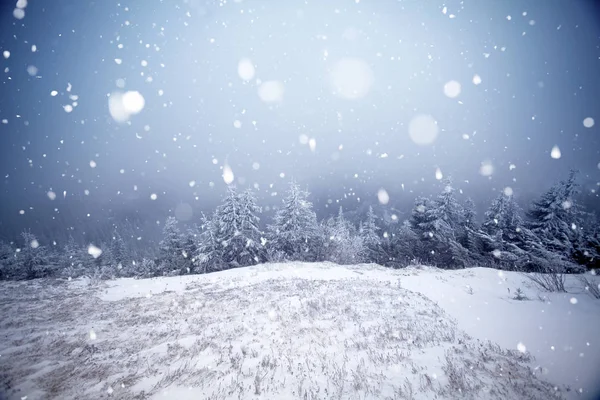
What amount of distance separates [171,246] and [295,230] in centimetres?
1607

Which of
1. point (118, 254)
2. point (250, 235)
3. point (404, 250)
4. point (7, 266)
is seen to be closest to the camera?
point (7, 266)

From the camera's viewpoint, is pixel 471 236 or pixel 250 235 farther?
pixel 250 235

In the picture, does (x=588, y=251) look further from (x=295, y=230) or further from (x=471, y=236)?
(x=295, y=230)

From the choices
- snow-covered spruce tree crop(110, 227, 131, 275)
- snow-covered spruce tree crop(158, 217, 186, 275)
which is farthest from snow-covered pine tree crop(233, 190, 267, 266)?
snow-covered spruce tree crop(110, 227, 131, 275)

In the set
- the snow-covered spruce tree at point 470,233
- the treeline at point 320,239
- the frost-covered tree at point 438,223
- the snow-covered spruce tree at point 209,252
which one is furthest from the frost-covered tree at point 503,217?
the snow-covered spruce tree at point 209,252

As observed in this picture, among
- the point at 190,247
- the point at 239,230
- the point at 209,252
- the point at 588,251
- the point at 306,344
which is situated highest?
the point at 306,344

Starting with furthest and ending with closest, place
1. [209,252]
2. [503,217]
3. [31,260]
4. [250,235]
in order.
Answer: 1. [503,217]
2. [250,235]
3. [209,252]
4. [31,260]

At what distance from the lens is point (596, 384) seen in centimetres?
Answer: 461

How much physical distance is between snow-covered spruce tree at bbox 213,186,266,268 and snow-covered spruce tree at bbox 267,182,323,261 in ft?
7.87

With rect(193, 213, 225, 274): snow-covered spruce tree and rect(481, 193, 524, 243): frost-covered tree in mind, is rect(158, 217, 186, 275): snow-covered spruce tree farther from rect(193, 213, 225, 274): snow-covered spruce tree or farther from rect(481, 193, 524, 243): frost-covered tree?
rect(481, 193, 524, 243): frost-covered tree

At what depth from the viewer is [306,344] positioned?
6.92 metres

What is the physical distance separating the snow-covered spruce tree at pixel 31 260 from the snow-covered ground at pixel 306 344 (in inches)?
688

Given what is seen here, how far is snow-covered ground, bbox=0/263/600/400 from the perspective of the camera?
498 cm

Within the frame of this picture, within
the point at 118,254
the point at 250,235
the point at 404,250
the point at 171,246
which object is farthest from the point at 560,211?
the point at 118,254
